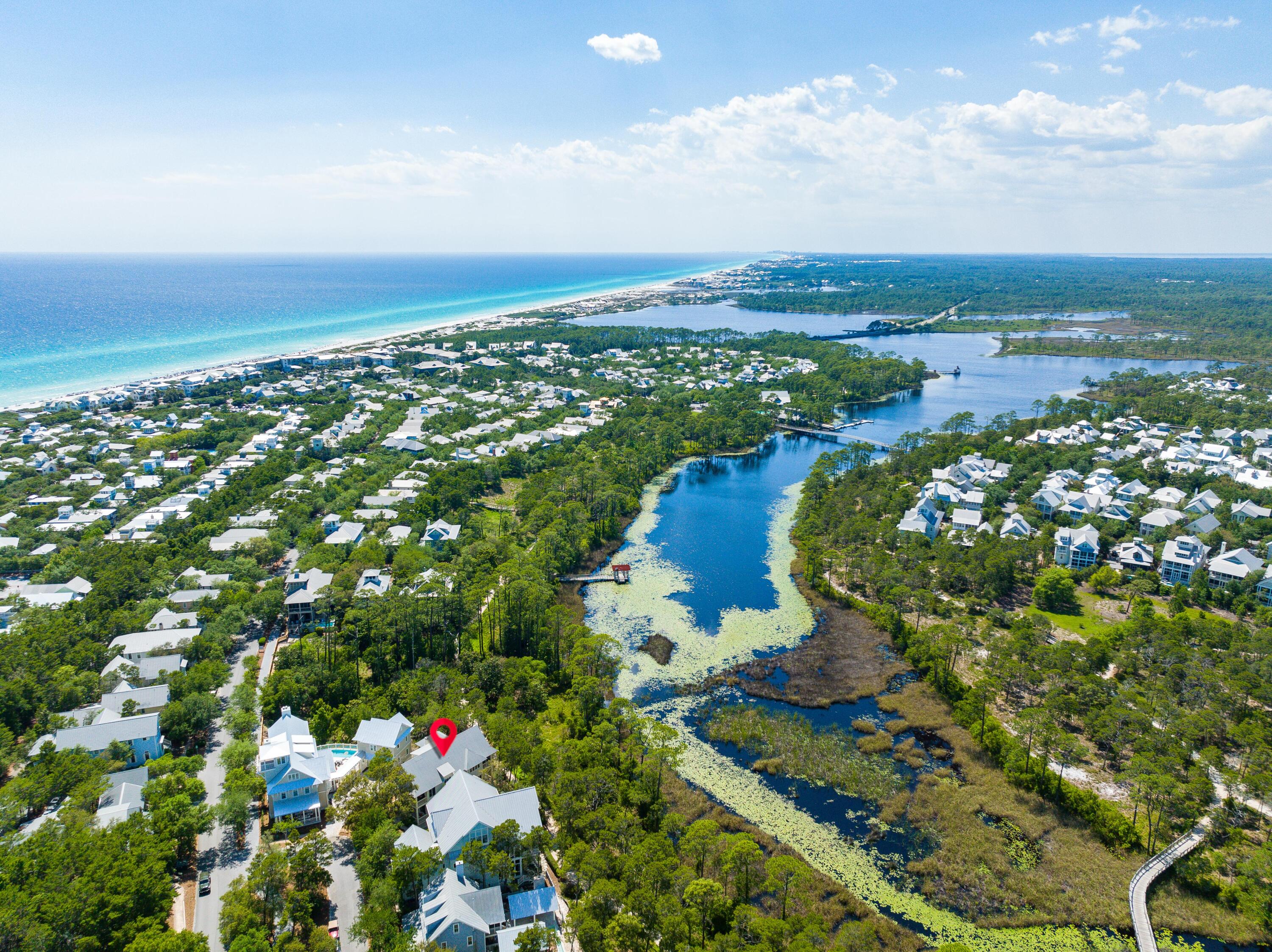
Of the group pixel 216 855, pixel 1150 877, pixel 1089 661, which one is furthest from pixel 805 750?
pixel 216 855

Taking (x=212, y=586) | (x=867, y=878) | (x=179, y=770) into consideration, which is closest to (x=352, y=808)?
(x=179, y=770)

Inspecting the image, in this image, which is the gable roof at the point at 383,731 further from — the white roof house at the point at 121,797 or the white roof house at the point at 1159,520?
the white roof house at the point at 1159,520

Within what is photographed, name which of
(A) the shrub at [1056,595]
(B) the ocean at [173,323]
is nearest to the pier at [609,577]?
(A) the shrub at [1056,595]

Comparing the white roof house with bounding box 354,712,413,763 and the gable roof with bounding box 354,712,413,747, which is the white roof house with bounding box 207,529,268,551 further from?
the white roof house with bounding box 354,712,413,763

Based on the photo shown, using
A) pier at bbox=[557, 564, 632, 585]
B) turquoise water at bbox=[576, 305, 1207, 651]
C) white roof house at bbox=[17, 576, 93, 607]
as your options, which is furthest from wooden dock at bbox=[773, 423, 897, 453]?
white roof house at bbox=[17, 576, 93, 607]

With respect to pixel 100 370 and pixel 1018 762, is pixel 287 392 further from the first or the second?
pixel 1018 762

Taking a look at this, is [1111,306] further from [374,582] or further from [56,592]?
[56,592]
